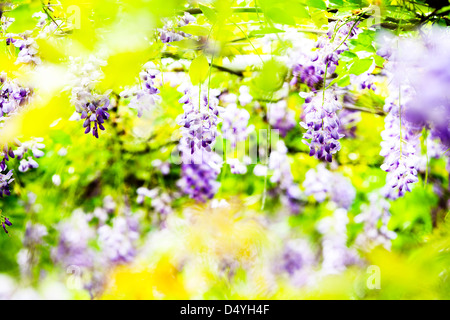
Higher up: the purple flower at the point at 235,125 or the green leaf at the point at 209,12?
the green leaf at the point at 209,12

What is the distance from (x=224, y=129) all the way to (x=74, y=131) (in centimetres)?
43

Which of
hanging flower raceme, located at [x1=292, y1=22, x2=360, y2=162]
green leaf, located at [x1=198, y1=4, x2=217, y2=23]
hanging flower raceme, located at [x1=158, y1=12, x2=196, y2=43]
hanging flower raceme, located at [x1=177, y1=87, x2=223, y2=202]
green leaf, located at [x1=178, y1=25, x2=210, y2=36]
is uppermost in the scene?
green leaf, located at [x1=198, y1=4, x2=217, y2=23]

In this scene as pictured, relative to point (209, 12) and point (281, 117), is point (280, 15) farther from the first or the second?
point (281, 117)

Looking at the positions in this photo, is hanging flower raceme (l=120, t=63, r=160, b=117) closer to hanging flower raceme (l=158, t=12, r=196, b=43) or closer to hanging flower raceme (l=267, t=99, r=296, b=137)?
hanging flower raceme (l=158, t=12, r=196, b=43)

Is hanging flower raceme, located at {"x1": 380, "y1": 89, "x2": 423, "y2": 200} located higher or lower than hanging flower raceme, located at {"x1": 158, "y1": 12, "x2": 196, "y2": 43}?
lower

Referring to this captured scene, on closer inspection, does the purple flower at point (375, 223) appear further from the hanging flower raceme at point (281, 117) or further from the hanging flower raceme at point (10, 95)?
the hanging flower raceme at point (10, 95)

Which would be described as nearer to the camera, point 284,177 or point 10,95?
point 10,95

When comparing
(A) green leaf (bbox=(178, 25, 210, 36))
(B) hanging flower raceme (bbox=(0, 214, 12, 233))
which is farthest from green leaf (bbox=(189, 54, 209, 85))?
(B) hanging flower raceme (bbox=(0, 214, 12, 233))

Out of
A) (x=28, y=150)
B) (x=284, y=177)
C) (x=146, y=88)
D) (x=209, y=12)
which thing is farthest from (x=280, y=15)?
(x=28, y=150)

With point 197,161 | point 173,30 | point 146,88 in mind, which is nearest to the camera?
point 173,30

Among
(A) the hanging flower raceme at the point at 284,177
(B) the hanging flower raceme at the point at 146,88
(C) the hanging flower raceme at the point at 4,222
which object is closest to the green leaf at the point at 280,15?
(B) the hanging flower raceme at the point at 146,88

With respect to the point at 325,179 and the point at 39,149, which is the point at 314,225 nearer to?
the point at 325,179

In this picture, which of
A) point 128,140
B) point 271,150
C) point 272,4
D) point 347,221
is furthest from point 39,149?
point 347,221
